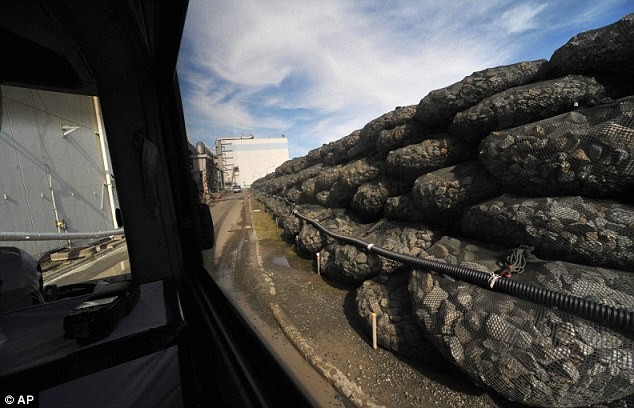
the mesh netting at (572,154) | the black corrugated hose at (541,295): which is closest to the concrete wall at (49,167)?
the black corrugated hose at (541,295)

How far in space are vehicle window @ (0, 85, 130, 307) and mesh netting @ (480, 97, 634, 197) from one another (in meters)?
5.00

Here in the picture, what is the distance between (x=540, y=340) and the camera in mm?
2264

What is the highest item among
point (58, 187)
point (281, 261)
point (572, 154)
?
point (58, 187)

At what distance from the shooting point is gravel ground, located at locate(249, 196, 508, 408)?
9.28 ft

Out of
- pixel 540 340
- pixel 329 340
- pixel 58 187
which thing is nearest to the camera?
pixel 540 340

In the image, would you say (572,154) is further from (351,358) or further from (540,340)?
(351,358)

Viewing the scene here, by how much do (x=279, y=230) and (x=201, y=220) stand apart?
34.0ft

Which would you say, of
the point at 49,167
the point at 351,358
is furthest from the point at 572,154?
the point at 49,167

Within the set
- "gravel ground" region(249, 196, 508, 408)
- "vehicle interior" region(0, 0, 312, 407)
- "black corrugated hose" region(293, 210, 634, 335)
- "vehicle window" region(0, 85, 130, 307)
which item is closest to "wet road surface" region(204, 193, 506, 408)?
"gravel ground" region(249, 196, 508, 408)

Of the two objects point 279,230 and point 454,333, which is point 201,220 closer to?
point 454,333

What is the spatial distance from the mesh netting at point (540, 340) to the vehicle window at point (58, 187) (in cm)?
383

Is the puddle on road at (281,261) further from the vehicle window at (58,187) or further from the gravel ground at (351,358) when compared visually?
the vehicle window at (58,187)

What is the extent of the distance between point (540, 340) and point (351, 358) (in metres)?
2.38

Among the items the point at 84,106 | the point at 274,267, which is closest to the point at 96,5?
the point at 84,106
